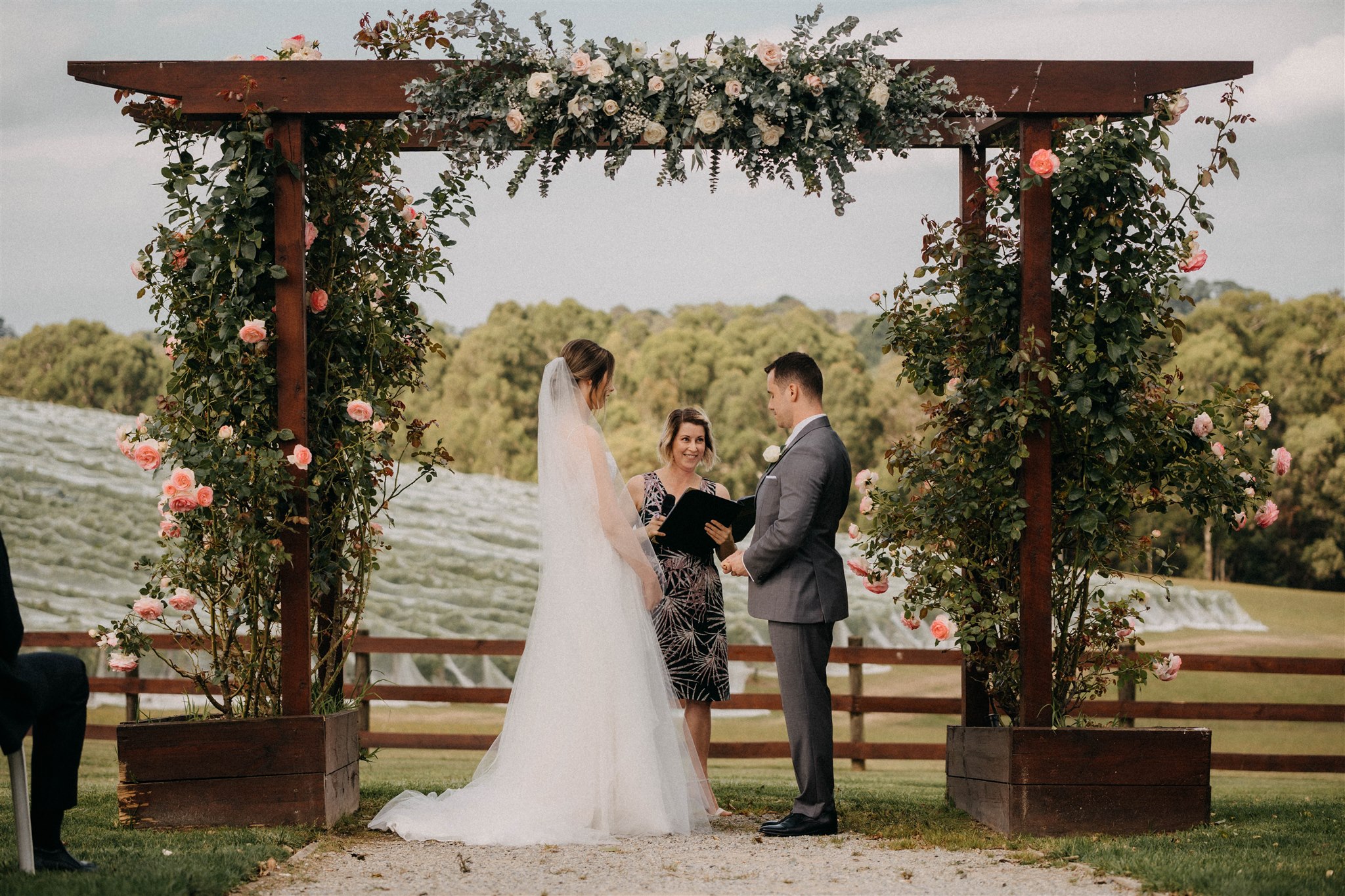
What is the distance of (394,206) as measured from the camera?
6223mm

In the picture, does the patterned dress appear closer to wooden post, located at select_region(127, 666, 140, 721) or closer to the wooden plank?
the wooden plank

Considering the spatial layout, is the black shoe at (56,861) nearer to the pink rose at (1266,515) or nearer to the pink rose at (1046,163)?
the pink rose at (1046,163)

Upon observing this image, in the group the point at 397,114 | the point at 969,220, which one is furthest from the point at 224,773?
the point at 969,220

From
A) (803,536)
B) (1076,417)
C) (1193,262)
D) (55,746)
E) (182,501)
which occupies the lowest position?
(55,746)

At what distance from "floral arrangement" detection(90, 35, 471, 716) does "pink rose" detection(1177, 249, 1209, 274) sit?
3.42 metres

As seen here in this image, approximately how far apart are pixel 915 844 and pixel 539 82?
12.0 ft

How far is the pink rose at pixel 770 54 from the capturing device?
5355 mm

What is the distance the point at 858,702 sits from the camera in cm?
1027

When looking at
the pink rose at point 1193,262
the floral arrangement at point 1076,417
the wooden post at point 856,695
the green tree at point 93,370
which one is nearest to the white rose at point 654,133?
the floral arrangement at point 1076,417

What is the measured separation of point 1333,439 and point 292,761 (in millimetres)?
26279

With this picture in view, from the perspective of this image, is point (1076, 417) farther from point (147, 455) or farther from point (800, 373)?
point (147, 455)

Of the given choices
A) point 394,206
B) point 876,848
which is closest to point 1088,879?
point 876,848

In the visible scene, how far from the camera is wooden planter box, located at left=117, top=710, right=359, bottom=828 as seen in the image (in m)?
5.39

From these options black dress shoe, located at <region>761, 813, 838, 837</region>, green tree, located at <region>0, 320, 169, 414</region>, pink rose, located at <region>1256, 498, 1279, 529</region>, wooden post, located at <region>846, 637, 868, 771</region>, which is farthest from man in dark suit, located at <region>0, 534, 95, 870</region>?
green tree, located at <region>0, 320, 169, 414</region>
